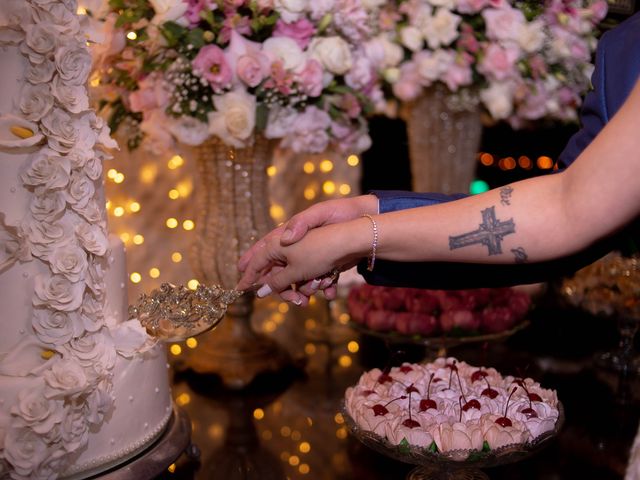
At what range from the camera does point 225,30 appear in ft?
4.91

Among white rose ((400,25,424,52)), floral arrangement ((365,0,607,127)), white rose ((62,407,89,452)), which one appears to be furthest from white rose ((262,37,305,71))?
white rose ((62,407,89,452))

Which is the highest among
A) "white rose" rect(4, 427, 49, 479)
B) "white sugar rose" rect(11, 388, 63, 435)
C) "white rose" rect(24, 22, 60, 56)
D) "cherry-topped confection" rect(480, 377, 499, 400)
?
"white rose" rect(24, 22, 60, 56)

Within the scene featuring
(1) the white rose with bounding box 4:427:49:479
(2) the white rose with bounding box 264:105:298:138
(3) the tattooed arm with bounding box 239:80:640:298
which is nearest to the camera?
(3) the tattooed arm with bounding box 239:80:640:298

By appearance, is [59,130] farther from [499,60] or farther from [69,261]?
[499,60]

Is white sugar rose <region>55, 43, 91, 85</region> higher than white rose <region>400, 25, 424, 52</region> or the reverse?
higher

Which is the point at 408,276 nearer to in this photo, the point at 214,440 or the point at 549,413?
the point at 549,413

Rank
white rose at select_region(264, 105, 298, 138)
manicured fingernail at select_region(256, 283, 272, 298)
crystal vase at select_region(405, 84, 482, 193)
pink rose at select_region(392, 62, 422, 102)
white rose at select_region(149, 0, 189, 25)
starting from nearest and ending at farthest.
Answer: manicured fingernail at select_region(256, 283, 272, 298) → white rose at select_region(149, 0, 189, 25) → white rose at select_region(264, 105, 298, 138) → pink rose at select_region(392, 62, 422, 102) → crystal vase at select_region(405, 84, 482, 193)

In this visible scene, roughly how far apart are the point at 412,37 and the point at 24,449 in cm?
130

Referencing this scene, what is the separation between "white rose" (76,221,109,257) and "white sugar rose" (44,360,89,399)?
15 centimetres

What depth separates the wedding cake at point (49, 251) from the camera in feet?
3.26

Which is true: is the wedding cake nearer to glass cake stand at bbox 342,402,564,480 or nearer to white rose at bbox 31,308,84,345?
white rose at bbox 31,308,84,345

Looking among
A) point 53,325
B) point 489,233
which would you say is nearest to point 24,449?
point 53,325

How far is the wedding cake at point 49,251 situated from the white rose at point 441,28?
3.34ft

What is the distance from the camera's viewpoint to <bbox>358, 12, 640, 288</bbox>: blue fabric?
1.05 m
